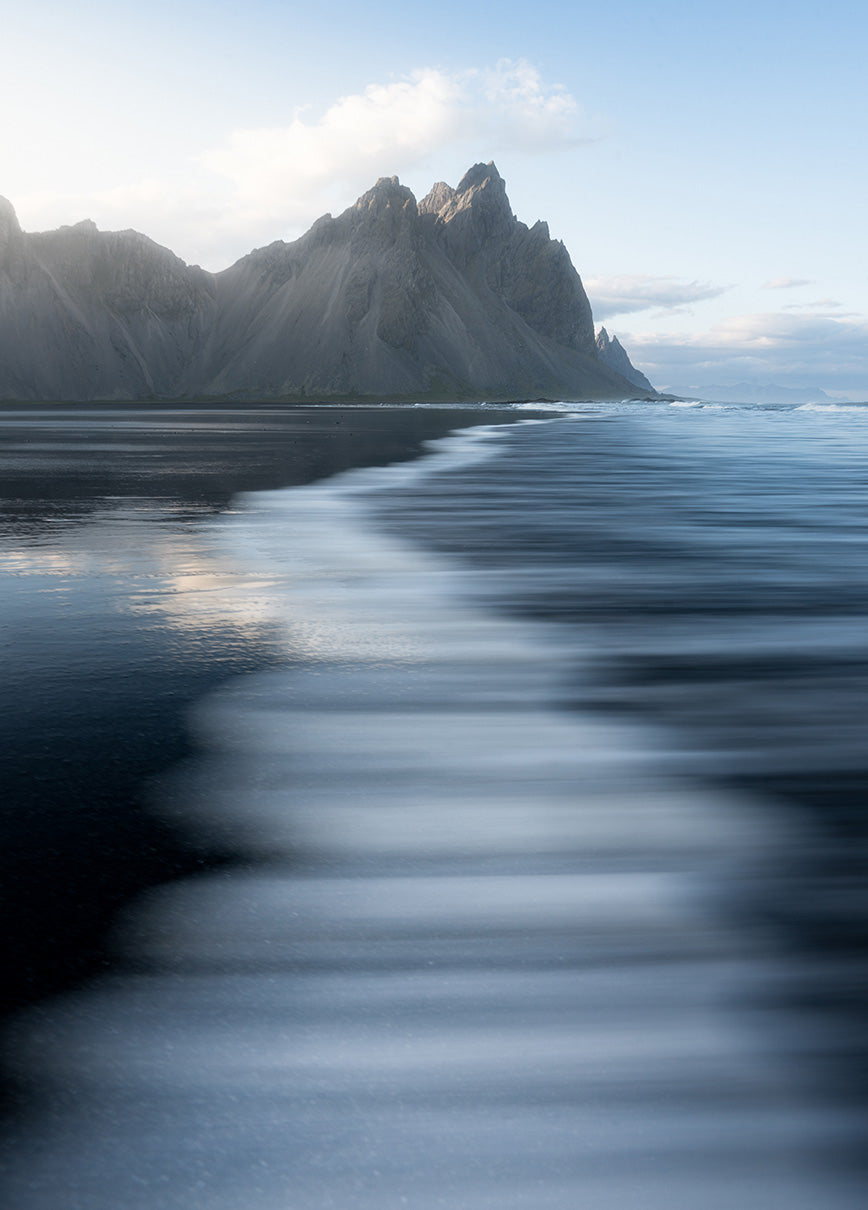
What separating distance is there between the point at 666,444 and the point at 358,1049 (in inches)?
1580

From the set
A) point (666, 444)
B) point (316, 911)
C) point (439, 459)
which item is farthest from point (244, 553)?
point (666, 444)

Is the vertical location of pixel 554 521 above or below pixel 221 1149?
above

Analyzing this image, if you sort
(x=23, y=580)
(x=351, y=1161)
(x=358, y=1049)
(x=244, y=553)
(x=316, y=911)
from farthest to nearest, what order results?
(x=244, y=553)
(x=23, y=580)
(x=316, y=911)
(x=358, y=1049)
(x=351, y=1161)

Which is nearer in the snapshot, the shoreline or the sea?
the sea

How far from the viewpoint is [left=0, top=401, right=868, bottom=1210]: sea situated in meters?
2.09

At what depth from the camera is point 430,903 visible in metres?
3.15

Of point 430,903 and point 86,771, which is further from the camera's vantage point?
A: point 86,771

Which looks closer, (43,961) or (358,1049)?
(358,1049)

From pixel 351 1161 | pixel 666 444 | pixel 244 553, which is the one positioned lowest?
pixel 351 1161

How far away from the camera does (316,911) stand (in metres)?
3.08

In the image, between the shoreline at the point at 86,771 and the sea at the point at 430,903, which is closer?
the sea at the point at 430,903

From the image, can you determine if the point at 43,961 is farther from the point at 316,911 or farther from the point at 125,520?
the point at 125,520

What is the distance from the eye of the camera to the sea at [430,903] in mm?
2094

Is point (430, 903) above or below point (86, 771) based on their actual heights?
below
